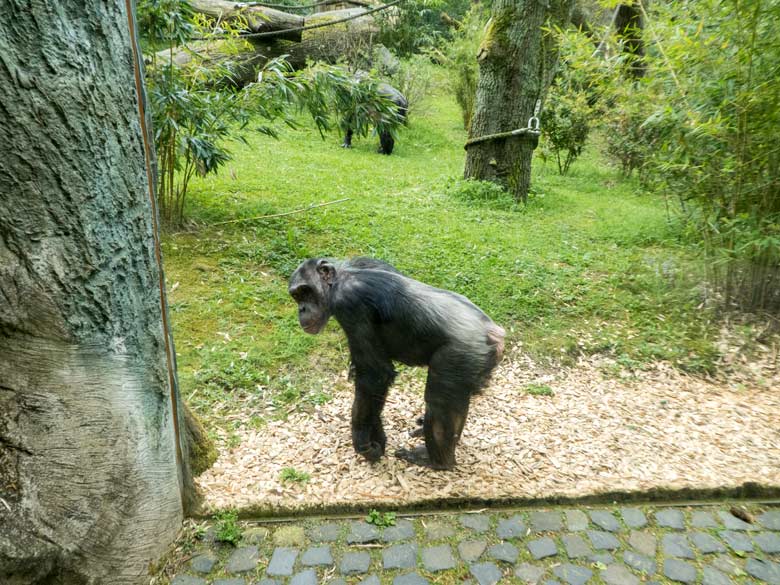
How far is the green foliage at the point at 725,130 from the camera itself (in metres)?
4.13

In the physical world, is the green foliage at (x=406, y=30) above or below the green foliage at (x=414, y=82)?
above

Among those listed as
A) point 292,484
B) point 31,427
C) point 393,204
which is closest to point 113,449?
point 31,427

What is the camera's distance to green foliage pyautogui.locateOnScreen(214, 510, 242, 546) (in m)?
2.75

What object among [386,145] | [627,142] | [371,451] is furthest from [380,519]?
[386,145]

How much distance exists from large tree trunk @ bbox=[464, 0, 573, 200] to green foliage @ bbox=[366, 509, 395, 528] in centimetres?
609

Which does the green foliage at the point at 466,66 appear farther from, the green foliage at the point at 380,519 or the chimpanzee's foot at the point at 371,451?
the green foliage at the point at 380,519

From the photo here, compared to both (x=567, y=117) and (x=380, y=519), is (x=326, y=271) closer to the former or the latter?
(x=380, y=519)

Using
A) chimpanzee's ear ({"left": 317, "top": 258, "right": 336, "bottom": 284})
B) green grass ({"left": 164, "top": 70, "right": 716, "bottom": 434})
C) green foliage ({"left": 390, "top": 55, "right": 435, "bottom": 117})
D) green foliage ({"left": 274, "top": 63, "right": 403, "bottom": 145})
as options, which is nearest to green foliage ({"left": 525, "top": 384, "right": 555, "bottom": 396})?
green grass ({"left": 164, "top": 70, "right": 716, "bottom": 434})

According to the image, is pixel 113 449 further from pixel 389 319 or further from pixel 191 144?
pixel 191 144

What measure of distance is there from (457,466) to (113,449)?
2.00 meters

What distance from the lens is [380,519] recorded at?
2.94m

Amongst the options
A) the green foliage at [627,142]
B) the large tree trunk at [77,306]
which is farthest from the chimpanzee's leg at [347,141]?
the large tree trunk at [77,306]

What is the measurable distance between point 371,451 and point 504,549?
0.98m

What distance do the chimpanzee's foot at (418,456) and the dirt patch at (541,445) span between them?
0.17 feet
